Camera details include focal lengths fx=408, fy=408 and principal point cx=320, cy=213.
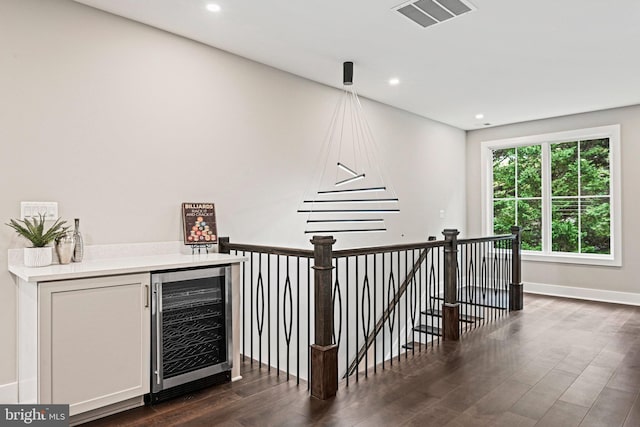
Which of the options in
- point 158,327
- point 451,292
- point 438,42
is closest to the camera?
point 158,327

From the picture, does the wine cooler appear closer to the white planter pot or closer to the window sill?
the white planter pot

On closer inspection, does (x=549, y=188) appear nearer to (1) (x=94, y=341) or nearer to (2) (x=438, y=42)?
(2) (x=438, y=42)

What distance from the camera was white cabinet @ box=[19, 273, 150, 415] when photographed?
2.19 metres

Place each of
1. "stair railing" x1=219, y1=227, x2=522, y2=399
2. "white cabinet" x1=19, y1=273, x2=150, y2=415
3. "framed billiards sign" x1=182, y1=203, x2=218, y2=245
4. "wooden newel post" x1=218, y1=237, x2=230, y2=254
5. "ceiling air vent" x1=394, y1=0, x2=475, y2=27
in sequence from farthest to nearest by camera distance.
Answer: "wooden newel post" x1=218, y1=237, x2=230, y2=254 < "framed billiards sign" x1=182, y1=203, x2=218, y2=245 < "ceiling air vent" x1=394, y1=0, x2=475, y2=27 < "stair railing" x1=219, y1=227, x2=522, y2=399 < "white cabinet" x1=19, y1=273, x2=150, y2=415

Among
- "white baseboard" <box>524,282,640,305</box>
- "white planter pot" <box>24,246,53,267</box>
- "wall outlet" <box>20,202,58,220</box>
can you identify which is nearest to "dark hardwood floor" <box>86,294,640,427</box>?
"white planter pot" <box>24,246,53,267</box>

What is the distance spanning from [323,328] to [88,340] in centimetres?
143

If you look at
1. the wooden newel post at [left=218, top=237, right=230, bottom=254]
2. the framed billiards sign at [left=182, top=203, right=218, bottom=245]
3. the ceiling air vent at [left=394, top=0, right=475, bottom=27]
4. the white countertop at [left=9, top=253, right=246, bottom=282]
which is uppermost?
the ceiling air vent at [left=394, top=0, right=475, bottom=27]

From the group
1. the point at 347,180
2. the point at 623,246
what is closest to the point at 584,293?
the point at 623,246

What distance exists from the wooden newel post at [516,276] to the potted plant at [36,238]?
4.95 meters

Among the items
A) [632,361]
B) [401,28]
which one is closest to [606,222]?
[632,361]

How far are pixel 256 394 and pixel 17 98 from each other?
2.52 m

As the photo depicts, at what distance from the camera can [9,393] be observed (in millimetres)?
2604

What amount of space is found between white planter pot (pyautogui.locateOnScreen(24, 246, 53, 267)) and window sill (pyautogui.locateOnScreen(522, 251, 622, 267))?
6.57 metres

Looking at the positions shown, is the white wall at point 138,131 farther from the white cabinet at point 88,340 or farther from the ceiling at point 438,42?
the white cabinet at point 88,340
